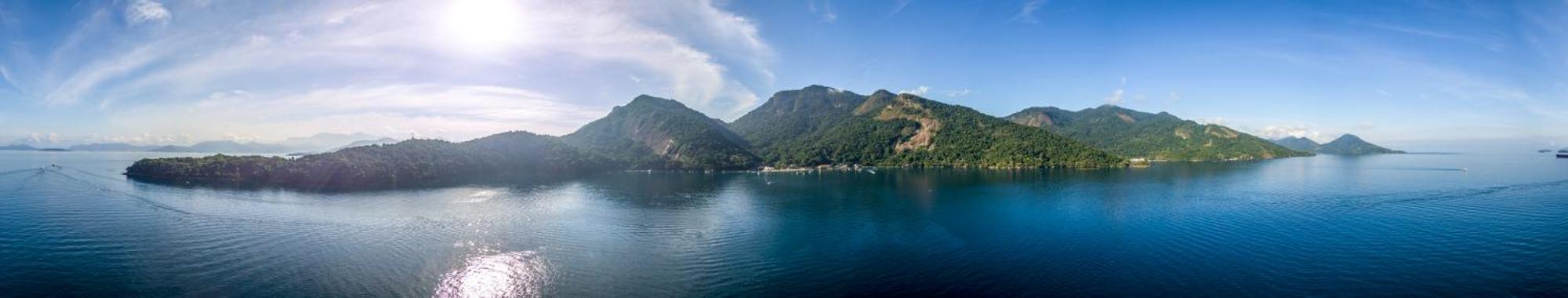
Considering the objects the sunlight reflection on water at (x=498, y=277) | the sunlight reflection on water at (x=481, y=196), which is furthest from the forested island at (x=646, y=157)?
the sunlight reflection on water at (x=498, y=277)

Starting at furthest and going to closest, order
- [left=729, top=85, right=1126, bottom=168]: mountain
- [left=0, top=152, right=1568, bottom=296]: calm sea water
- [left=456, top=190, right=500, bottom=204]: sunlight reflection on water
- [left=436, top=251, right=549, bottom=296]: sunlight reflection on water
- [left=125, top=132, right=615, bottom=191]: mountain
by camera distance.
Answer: [left=729, top=85, right=1126, bottom=168]: mountain < [left=125, top=132, right=615, bottom=191]: mountain < [left=456, top=190, right=500, bottom=204]: sunlight reflection on water < [left=0, top=152, right=1568, bottom=296]: calm sea water < [left=436, top=251, right=549, bottom=296]: sunlight reflection on water

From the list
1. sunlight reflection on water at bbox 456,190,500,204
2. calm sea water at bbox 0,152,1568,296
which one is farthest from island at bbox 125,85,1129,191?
calm sea water at bbox 0,152,1568,296

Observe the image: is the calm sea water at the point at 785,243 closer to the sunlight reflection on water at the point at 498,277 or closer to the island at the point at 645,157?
the sunlight reflection on water at the point at 498,277

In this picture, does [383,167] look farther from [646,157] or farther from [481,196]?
[646,157]

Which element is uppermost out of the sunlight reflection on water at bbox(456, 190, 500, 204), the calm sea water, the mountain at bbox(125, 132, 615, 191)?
the mountain at bbox(125, 132, 615, 191)

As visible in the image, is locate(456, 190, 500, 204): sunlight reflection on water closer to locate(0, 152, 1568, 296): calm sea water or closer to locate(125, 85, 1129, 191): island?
locate(0, 152, 1568, 296): calm sea water

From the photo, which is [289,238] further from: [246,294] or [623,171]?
[623,171]
